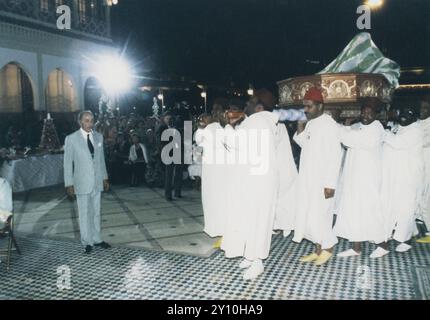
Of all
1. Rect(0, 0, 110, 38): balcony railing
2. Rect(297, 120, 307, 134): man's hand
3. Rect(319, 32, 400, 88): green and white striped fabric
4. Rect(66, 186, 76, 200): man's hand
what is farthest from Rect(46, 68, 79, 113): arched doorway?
Rect(297, 120, 307, 134): man's hand

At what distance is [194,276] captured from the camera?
4.27 metres

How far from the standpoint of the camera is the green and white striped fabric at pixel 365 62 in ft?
24.4

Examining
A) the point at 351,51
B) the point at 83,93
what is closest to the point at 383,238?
the point at 351,51

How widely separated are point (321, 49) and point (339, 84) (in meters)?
12.2

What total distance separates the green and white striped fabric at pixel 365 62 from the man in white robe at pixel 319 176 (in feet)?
10.5

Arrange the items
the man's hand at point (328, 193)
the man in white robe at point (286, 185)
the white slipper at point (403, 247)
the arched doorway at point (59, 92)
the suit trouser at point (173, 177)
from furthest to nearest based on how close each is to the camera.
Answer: the arched doorway at point (59, 92), the suit trouser at point (173, 177), the man in white robe at point (286, 185), the white slipper at point (403, 247), the man's hand at point (328, 193)

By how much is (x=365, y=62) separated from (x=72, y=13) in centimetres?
1406

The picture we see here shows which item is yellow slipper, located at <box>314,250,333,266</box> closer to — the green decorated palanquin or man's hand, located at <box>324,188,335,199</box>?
man's hand, located at <box>324,188,335,199</box>

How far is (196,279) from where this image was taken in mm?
4184

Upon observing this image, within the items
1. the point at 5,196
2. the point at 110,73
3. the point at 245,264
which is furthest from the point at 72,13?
the point at 245,264

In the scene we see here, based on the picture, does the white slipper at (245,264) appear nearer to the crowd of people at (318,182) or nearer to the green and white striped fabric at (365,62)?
the crowd of people at (318,182)

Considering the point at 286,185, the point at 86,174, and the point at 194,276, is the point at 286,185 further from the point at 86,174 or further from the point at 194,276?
the point at 86,174

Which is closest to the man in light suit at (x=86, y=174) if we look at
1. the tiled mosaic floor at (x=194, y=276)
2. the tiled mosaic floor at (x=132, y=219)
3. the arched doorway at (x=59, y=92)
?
the tiled mosaic floor at (x=194, y=276)
